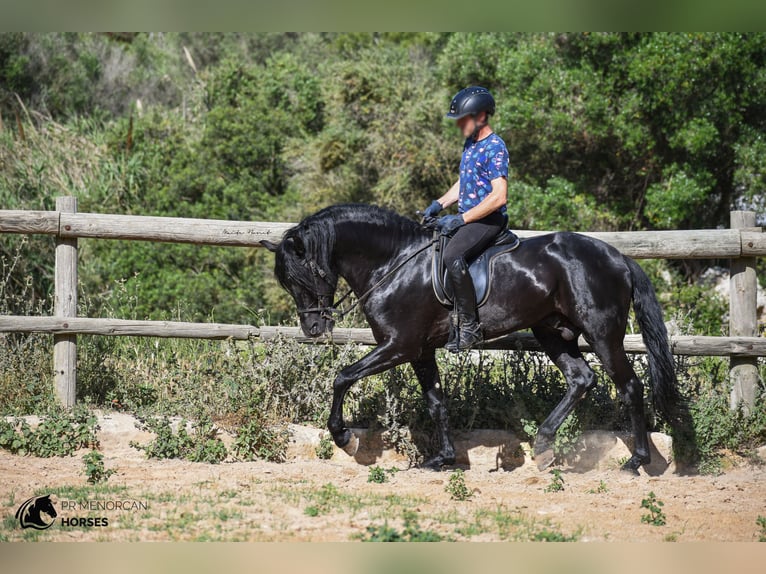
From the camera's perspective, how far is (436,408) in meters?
6.75

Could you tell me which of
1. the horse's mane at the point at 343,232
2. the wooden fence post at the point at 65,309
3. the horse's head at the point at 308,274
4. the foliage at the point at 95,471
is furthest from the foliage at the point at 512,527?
the wooden fence post at the point at 65,309

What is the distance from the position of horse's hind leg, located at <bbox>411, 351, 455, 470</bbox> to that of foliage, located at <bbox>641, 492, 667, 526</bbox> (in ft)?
5.60

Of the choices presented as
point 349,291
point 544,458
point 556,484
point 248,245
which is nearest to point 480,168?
point 349,291

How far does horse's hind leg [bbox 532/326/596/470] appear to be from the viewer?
6.51 m

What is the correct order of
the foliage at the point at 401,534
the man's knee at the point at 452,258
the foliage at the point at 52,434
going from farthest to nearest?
the foliage at the point at 52,434 < the man's knee at the point at 452,258 < the foliage at the point at 401,534

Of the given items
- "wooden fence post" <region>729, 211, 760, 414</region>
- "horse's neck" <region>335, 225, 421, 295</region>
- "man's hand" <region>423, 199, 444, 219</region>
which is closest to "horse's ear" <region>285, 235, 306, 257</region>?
"horse's neck" <region>335, 225, 421, 295</region>

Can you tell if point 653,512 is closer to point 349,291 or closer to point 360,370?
point 360,370

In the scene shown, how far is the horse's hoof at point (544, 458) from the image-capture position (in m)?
6.53

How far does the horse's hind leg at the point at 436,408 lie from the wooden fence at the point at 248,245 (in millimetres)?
729

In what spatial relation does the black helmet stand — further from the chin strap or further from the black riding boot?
the black riding boot

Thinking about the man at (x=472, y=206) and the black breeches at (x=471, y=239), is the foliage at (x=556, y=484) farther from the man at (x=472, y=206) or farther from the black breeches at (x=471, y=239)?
the black breeches at (x=471, y=239)

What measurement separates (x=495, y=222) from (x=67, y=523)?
3.79 meters

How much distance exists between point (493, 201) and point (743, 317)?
2.83m

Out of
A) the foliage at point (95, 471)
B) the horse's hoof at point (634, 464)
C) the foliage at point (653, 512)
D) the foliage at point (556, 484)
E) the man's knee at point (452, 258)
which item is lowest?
the foliage at point (653, 512)
